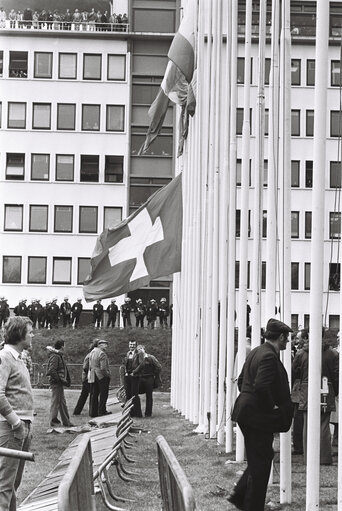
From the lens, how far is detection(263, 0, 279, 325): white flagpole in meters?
14.3

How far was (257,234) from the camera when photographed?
16141mm

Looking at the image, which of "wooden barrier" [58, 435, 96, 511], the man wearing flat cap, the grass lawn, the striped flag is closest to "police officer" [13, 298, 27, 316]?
the striped flag

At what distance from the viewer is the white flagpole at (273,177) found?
14.3 m

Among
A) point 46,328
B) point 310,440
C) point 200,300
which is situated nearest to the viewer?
point 310,440

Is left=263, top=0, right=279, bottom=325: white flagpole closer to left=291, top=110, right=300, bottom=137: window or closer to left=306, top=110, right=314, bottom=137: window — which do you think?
left=291, top=110, right=300, bottom=137: window

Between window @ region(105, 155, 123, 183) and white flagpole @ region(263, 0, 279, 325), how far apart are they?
58.7 metres

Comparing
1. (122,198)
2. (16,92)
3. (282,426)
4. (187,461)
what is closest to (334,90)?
(122,198)

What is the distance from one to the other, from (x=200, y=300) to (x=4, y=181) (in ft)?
163

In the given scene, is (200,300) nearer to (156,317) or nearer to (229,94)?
(229,94)

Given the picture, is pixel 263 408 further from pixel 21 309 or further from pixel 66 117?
pixel 66 117

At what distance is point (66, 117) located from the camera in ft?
243

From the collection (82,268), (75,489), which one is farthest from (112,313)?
(75,489)

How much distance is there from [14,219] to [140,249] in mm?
48285

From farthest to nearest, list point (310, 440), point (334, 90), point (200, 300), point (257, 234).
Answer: point (334, 90) < point (200, 300) < point (257, 234) < point (310, 440)
